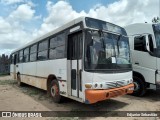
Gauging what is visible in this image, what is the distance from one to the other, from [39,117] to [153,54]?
17.0 feet

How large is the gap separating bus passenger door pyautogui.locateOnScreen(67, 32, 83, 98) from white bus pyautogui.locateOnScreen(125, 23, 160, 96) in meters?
3.29

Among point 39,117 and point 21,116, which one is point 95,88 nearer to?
point 39,117

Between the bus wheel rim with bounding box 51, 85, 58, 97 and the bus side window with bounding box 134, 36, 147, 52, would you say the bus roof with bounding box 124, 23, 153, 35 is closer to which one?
the bus side window with bounding box 134, 36, 147, 52

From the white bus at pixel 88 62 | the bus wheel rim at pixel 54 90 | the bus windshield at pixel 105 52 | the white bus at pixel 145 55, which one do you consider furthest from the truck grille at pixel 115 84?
the bus wheel rim at pixel 54 90

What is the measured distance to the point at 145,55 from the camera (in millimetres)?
8297

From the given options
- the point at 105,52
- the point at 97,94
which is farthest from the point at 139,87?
the point at 97,94

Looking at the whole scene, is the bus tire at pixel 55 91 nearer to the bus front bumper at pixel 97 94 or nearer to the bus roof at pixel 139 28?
the bus front bumper at pixel 97 94

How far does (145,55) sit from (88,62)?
3.68 metres

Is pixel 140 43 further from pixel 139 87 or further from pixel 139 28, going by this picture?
pixel 139 87

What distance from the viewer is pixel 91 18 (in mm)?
6219

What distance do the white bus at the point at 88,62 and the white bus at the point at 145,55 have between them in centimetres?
148

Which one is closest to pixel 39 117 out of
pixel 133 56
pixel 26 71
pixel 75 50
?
pixel 75 50

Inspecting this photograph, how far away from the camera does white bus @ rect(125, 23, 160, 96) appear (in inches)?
310

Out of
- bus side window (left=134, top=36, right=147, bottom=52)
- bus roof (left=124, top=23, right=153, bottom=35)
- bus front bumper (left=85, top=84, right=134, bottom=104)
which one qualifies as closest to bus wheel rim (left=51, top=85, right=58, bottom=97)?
bus front bumper (left=85, top=84, right=134, bottom=104)
